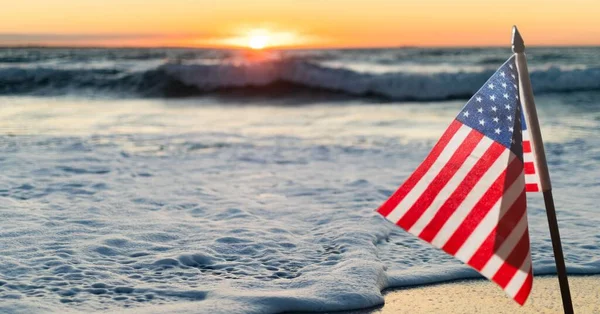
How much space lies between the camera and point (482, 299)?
448cm

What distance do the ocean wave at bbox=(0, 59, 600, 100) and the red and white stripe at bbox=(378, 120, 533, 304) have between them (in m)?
22.8

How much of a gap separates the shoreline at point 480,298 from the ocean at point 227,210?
0.42 ft

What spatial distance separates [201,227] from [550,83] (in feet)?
74.5

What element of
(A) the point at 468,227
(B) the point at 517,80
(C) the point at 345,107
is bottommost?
(C) the point at 345,107

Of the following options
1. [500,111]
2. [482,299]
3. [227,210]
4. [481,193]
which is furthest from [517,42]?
[227,210]

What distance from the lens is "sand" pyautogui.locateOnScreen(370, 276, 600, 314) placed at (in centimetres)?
429

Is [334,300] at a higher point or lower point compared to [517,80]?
lower

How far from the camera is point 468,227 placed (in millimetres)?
2674

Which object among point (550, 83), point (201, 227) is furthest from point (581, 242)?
point (550, 83)

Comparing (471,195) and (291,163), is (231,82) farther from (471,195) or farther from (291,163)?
(471,195)

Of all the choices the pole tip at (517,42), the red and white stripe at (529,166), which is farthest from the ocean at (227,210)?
the pole tip at (517,42)

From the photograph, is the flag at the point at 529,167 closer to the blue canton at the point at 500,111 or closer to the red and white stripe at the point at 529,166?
the red and white stripe at the point at 529,166

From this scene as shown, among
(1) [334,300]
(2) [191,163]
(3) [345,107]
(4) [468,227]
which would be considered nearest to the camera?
(4) [468,227]

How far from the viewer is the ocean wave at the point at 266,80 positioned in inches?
1036
